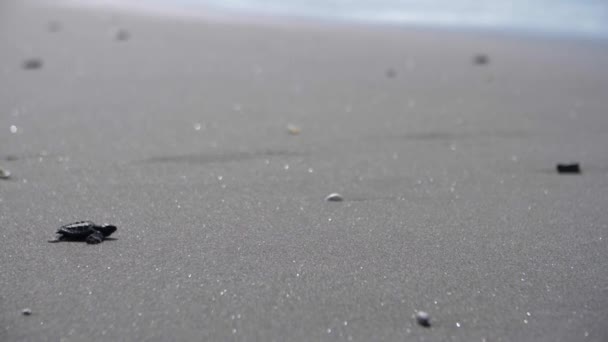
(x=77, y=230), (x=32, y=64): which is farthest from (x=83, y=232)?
(x=32, y=64)

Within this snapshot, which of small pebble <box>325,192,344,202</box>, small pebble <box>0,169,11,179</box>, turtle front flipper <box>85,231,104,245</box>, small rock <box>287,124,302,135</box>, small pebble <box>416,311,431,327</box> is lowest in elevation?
small rock <box>287,124,302,135</box>

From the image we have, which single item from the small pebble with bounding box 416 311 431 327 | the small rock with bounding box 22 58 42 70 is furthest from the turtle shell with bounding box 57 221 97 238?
the small rock with bounding box 22 58 42 70

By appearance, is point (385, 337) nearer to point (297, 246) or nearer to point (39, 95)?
point (297, 246)

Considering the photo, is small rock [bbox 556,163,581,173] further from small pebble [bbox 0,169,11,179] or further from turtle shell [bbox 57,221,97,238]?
small pebble [bbox 0,169,11,179]

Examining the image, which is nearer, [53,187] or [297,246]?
[297,246]

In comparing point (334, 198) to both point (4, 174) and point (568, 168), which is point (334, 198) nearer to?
point (568, 168)

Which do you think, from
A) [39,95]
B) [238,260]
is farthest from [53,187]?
[39,95]

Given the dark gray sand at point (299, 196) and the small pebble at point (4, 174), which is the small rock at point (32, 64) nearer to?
the dark gray sand at point (299, 196)

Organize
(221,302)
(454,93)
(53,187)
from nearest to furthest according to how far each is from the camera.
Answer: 1. (221,302)
2. (53,187)
3. (454,93)
